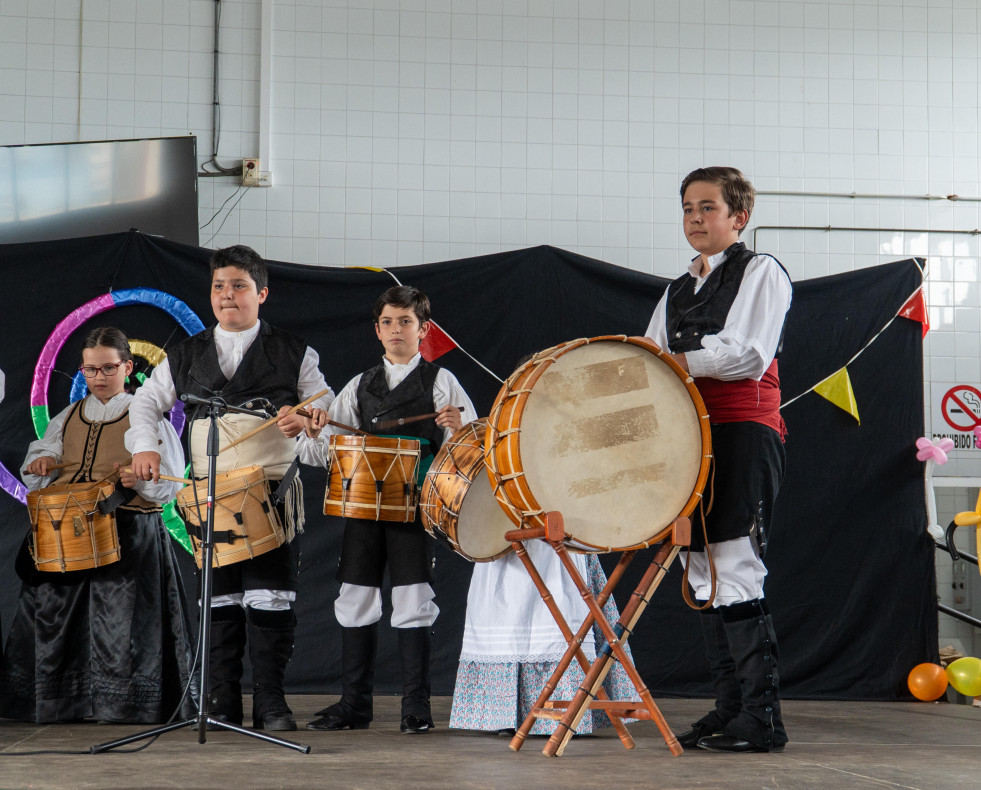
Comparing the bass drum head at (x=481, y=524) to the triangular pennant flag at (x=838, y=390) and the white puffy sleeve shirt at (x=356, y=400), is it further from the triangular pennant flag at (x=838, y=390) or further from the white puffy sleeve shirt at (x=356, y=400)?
the triangular pennant flag at (x=838, y=390)

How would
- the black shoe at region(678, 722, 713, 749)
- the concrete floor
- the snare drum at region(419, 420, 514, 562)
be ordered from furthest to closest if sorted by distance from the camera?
the snare drum at region(419, 420, 514, 562), the black shoe at region(678, 722, 713, 749), the concrete floor

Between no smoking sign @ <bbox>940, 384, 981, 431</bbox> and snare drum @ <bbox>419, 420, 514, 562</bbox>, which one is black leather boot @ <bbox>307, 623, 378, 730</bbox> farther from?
no smoking sign @ <bbox>940, 384, 981, 431</bbox>

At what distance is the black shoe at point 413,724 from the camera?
3.34 meters

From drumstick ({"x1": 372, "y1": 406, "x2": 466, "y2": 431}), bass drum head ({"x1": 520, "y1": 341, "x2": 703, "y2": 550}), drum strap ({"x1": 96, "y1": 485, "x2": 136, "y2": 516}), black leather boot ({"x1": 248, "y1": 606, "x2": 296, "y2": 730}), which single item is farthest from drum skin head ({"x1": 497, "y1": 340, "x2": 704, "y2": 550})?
drum strap ({"x1": 96, "y1": 485, "x2": 136, "y2": 516})

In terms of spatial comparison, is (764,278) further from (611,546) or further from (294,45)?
(294,45)

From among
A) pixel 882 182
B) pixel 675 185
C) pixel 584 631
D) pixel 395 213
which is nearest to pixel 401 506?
pixel 584 631

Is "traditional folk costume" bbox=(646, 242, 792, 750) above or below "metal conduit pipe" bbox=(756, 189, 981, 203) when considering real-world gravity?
below

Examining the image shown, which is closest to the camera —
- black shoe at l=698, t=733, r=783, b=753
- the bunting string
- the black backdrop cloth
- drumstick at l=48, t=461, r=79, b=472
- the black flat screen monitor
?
black shoe at l=698, t=733, r=783, b=753

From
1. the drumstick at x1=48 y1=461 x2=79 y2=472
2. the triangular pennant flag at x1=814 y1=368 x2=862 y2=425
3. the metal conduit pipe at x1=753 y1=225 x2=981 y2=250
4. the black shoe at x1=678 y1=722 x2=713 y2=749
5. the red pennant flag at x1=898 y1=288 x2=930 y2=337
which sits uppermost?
the metal conduit pipe at x1=753 y1=225 x2=981 y2=250

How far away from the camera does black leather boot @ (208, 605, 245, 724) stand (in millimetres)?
3320

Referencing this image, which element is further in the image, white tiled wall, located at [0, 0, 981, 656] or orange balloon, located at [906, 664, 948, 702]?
white tiled wall, located at [0, 0, 981, 656]

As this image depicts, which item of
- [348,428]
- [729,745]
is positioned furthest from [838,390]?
[348,428]

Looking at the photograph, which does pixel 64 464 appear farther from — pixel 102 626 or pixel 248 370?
pixel 248 370

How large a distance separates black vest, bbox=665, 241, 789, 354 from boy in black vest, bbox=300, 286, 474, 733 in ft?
2.70
